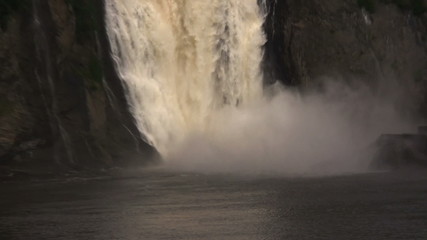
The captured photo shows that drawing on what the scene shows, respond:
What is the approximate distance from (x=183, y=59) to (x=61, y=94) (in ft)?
35.5

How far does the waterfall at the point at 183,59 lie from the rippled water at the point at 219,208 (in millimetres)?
12136

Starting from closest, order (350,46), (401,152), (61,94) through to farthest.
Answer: (401,152) → (61,94) → (350,46)

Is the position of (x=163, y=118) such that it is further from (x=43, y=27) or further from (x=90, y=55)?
(x=43, y=27)

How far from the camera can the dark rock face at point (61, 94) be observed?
3709cm

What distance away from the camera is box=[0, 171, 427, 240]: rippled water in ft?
64.1

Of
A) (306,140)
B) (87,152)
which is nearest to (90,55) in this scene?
(87,152)

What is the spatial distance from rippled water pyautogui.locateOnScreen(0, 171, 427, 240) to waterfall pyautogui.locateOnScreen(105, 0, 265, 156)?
39.8 ft

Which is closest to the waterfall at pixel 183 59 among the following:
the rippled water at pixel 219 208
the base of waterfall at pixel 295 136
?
the base of waterfall at pixel 295 136

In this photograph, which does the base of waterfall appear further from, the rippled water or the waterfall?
the rippled water

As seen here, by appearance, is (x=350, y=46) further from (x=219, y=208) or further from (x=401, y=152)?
(x=219, y=208)

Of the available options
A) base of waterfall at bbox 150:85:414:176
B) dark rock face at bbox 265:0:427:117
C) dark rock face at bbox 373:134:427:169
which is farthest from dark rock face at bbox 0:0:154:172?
dark rock face at bbox 265:0:427:117

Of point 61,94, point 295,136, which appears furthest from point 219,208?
point 295,136

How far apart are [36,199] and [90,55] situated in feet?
52.0

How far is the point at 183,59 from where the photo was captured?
48.6m
